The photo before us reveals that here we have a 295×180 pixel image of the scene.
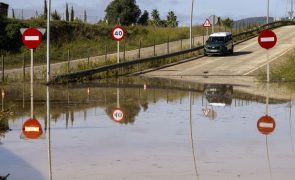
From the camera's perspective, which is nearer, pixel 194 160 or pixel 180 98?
pixel 194 160

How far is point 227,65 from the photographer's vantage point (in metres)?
45.2

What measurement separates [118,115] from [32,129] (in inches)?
152

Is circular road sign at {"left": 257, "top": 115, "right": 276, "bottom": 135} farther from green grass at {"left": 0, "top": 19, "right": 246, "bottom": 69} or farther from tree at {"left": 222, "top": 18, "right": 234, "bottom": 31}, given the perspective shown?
tree at {"left": 222, "top": 18, "right": 234, "bottom": 31}

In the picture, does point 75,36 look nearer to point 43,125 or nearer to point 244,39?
point 244,39

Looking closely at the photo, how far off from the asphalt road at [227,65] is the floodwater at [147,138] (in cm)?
1446

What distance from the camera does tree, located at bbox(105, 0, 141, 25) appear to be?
324 ft

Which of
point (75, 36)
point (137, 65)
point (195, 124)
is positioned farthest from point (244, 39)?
point (195, 124)

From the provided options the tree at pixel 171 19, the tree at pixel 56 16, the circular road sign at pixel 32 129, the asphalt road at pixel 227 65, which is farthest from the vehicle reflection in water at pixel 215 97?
the tree at pixel 171 19

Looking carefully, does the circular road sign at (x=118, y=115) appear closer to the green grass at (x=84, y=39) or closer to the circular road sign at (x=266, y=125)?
the circular road sign at (x=266, y=125)

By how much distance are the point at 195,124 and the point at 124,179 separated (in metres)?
6.99

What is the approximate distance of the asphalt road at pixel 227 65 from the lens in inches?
1566

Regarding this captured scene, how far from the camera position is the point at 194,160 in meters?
10.9

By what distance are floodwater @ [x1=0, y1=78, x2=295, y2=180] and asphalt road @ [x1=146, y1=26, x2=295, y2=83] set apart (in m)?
14.5

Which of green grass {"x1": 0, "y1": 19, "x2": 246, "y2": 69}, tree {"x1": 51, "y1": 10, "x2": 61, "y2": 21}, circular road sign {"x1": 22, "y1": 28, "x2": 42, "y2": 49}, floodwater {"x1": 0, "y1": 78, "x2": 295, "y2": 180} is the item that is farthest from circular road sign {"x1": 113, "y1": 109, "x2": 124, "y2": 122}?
tree {"x1": 51, "y1": 10, "x2": 61, "y2": 21}
